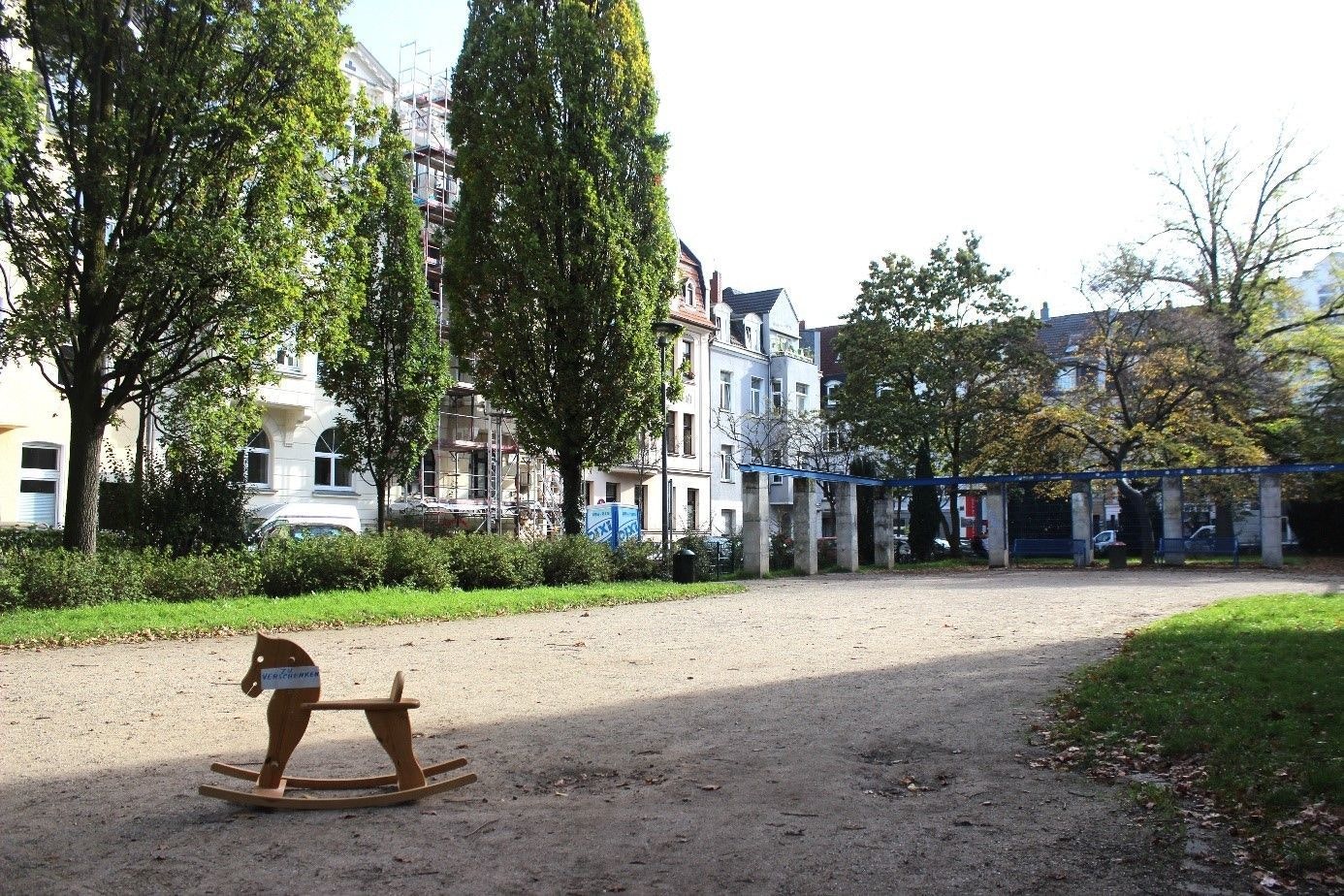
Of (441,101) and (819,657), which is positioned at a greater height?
(441,101)

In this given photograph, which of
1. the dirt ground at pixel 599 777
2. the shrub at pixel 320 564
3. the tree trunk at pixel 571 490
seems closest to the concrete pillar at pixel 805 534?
the tree trunk at pixel 571 490

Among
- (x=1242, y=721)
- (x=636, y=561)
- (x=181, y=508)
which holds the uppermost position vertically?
(x=181, y=508)

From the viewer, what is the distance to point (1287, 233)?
39.7 meters

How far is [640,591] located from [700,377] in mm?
30880

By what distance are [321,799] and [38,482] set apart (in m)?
26.9

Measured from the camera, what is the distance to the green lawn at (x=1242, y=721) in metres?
5.59

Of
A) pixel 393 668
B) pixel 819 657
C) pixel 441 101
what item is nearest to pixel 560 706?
pixel 393 668

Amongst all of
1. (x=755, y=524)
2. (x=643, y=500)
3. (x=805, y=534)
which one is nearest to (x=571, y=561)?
(x=755, y=524)

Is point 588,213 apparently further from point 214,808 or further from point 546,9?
point 214,808

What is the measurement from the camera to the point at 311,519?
3125cm

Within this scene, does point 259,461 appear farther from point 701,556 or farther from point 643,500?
point 643,500

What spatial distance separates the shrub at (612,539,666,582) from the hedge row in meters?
0.56

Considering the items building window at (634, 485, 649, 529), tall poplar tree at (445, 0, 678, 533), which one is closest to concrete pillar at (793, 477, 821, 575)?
tall poplar tree at (445, 0, 678, 533)

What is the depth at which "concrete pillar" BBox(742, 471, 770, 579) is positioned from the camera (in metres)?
31.2
